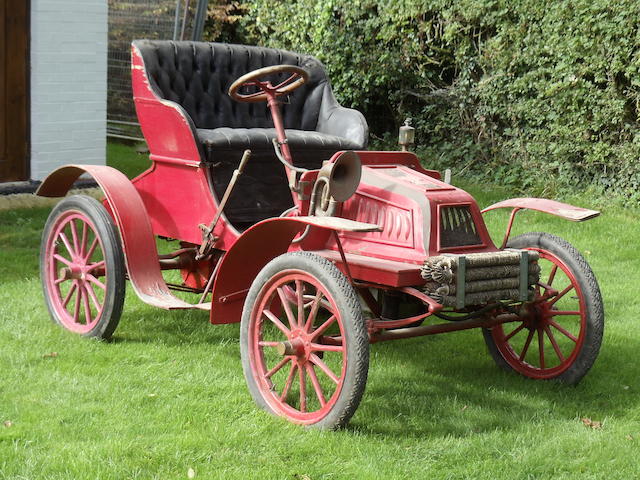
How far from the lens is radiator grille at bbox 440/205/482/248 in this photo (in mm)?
4555

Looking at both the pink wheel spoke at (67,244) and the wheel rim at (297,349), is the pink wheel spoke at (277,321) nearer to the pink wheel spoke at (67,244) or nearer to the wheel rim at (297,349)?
the wheel rim at (297,349)

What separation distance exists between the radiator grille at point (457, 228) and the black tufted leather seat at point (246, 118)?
1374mm

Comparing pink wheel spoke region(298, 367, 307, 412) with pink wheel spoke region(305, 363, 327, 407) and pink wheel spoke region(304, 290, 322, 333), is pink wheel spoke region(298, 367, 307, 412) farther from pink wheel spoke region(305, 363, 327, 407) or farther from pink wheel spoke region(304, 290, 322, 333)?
pink wheel spoke region(304, 290, 322, 333)

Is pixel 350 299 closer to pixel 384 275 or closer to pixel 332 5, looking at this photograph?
pixel 384 275

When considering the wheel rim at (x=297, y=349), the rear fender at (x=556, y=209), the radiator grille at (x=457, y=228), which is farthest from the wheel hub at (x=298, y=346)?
the rear fender at (x=556, y=209)

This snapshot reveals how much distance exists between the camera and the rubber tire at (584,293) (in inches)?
184

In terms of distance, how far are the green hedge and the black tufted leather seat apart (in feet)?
12.4

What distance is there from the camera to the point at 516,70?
10.4 meters

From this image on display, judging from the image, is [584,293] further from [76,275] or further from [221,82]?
[221,82]

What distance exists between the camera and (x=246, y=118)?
259 inches

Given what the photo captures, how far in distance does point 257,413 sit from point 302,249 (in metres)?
0.83

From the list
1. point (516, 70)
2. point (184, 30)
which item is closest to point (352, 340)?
point (516, 70)

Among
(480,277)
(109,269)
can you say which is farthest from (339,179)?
(109,269)

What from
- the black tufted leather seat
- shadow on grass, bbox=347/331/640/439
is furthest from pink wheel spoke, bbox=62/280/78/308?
shadow on grass, bbox=347/331/640/439
